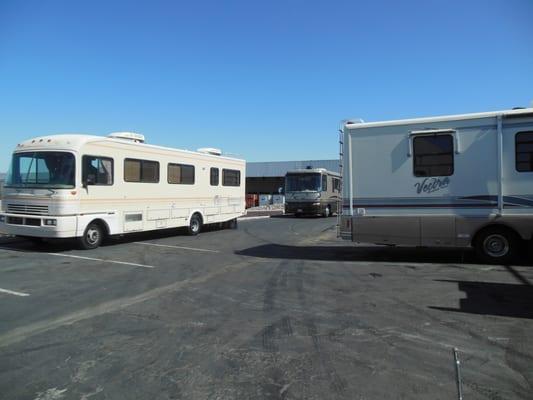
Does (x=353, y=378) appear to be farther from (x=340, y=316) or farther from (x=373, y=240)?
(x=373, y=240)

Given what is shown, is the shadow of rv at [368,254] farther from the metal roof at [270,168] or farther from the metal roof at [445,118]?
the metal roof at [270,168]

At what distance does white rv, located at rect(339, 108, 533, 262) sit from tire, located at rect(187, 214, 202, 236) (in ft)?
24.5

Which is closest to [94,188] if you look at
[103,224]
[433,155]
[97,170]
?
[97,170]

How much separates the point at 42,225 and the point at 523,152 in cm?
1142

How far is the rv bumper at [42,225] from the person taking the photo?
39.6 ft

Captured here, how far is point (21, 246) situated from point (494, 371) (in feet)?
42.2

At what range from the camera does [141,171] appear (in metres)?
14.9

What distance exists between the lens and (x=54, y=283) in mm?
8383

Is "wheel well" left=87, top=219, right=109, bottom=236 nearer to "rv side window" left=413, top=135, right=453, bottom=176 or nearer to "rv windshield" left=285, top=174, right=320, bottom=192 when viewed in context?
"rv side window" left=413, top=135, right=453, bottom=176

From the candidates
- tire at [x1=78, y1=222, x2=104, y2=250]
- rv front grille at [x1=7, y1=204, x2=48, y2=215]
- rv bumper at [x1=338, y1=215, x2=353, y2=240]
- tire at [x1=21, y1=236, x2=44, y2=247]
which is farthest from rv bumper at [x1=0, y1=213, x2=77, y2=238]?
rv bumper at [x1=338, y1=215, x2=353, y2=240]

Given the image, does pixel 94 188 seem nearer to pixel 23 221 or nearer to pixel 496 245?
pixel 23 221

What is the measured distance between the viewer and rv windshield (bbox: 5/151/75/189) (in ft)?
40.8

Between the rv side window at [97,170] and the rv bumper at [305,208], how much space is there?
1656 cm

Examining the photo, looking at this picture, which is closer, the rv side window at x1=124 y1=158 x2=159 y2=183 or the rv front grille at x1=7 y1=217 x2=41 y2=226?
the rv front grille at x1=7 y1=217 x2=41 y2=226
